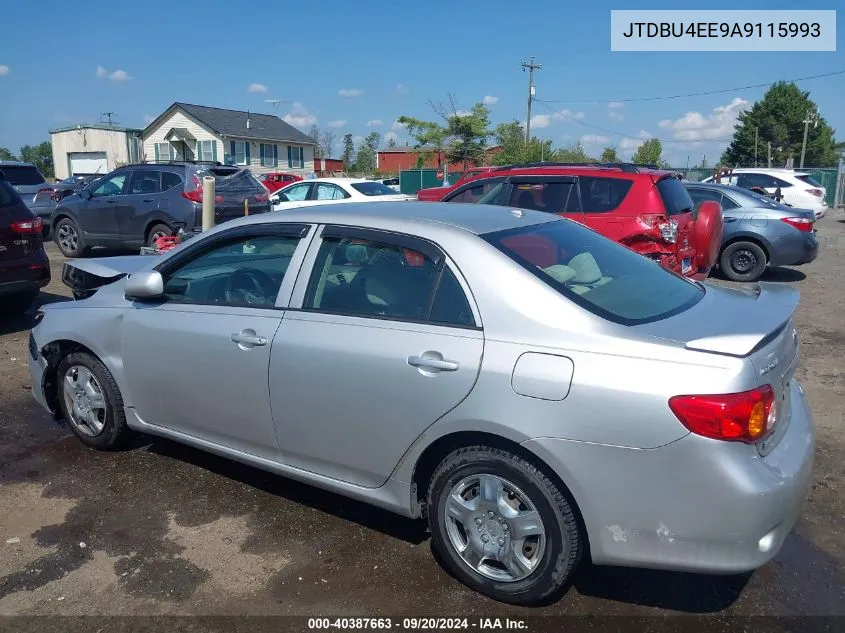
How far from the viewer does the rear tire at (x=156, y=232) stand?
1215 cm

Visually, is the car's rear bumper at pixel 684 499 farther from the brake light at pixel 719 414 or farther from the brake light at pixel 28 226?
the brake light at pixel 28 226

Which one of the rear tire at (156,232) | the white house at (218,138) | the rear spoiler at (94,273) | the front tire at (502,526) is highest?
the white house at (218,138)

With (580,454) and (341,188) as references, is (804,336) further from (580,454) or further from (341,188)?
(341,188)

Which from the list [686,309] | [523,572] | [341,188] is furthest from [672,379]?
[341,188]

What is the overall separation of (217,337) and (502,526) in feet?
5.65

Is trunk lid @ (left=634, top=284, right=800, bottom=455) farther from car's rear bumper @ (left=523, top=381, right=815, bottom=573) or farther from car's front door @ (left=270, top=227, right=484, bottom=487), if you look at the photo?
car's front door @ (left=270, top=227, right=484, bottom=487)

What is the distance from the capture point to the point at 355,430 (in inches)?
129

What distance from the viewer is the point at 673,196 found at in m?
7.96

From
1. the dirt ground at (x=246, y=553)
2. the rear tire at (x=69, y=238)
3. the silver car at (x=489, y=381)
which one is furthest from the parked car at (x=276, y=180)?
the silver car at (x=489, y=381)

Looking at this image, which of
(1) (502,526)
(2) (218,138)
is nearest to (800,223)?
(1) (502,526)

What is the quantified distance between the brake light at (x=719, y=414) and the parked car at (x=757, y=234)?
31.4 ft

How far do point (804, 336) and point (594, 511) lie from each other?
A: 19.7 ft

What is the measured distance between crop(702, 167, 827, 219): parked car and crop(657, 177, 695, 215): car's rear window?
11.3 metres

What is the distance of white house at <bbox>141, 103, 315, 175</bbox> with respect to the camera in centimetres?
4259
